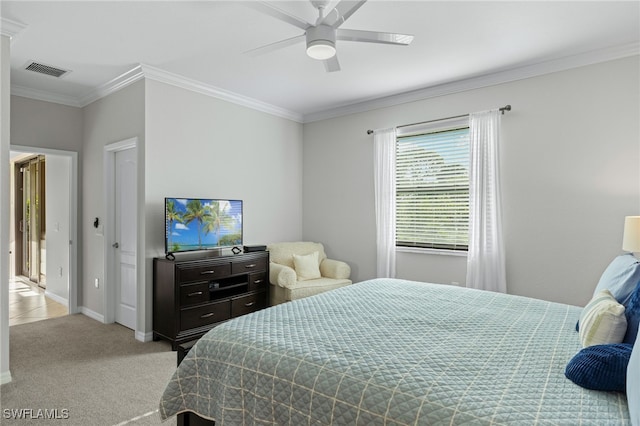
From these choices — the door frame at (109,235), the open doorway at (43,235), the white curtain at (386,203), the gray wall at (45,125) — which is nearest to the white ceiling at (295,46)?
the gray wall at (45,125)

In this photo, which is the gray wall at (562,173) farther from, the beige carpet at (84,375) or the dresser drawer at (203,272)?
the beige carpet at (84,375)

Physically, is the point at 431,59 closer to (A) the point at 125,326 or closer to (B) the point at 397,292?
(B) the point at 397,292

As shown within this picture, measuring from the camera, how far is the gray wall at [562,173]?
3.28 meters

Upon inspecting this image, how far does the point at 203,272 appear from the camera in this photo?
3.75m

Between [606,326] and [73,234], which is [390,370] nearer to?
[606,326]

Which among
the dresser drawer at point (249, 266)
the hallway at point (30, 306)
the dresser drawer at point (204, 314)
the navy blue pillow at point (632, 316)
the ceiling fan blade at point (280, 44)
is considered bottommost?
the hallway at point (30, 306)

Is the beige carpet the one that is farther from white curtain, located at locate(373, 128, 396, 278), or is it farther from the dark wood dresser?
white curtain, located at locate(373, 128, 396, 278)

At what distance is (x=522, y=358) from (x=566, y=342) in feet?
1.20

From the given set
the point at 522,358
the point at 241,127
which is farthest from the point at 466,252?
the point at 241,127

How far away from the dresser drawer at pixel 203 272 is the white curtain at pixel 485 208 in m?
2.64

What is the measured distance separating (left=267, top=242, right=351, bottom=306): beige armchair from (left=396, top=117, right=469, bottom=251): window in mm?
931

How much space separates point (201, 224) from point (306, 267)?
4.74 ft

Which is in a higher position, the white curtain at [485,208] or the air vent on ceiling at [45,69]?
the air vent on ceiling at [45,69]

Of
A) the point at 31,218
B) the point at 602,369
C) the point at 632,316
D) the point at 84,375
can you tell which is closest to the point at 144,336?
the point at 84,375
